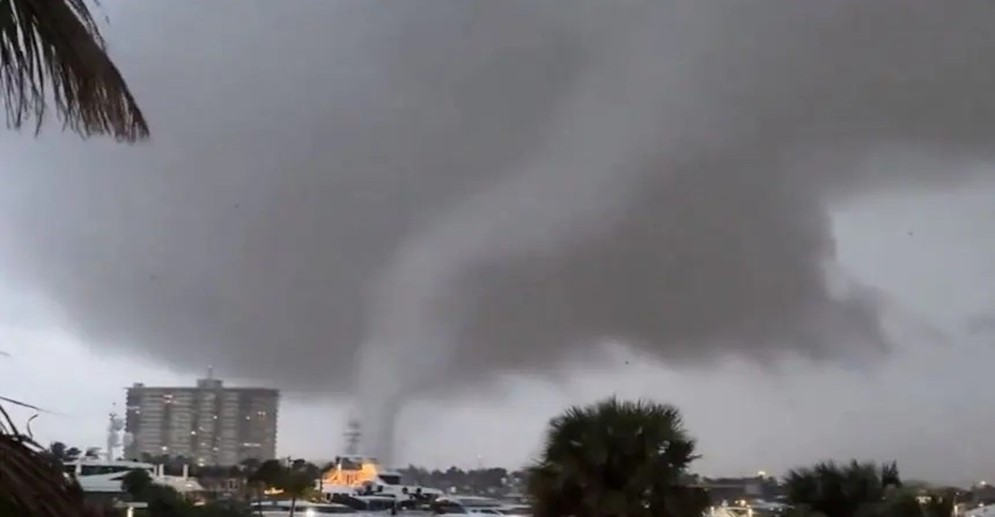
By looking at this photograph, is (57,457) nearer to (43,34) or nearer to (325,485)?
(43,34)

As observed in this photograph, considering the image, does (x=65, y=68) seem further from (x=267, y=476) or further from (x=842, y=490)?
(x=267, y=476)

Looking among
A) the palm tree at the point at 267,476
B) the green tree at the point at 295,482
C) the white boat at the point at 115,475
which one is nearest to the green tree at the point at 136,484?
the white boat at the point at 115,475

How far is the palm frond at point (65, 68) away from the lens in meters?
2.22

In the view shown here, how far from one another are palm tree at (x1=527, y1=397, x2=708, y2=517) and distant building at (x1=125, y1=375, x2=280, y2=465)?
10440cm

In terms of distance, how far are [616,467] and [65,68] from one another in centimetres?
1381

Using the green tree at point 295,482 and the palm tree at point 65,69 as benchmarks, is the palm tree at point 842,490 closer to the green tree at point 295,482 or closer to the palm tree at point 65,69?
the palm tree at point 65,69

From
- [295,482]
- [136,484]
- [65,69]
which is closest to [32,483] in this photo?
[65,69]

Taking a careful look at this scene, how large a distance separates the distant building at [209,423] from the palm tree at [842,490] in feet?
341

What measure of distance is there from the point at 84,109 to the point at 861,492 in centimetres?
1664

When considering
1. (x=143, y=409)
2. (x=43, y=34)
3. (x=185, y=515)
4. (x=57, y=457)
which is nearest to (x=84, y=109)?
(x=43, y=34)

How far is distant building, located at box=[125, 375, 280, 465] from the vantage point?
118250mm

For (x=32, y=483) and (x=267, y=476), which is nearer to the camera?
(x=32, y=483)

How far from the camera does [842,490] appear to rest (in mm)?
16938

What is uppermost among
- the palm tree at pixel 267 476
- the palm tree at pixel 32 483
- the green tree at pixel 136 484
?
the palm tree at pixel 267 476
